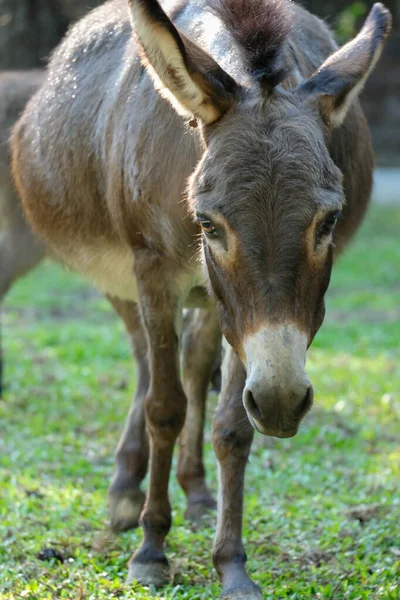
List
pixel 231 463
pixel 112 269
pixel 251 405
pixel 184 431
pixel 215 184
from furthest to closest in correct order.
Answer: pixel 184 431, pixel 112 269, pixel 231 463, pixel 215 184, pixel 251 405

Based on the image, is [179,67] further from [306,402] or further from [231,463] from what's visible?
[231,463]

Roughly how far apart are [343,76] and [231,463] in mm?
1743

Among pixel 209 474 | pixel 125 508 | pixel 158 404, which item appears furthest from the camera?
pixel 209 474

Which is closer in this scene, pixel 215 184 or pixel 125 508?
pixel 215 184

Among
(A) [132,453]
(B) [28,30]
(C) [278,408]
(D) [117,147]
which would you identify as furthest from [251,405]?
(B) [28,30]

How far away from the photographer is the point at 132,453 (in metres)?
5.72

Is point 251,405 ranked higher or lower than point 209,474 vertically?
higher

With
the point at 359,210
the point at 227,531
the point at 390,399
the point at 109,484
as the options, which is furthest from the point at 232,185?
the point at 390,399

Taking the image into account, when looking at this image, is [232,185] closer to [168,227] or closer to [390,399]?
[168,227]

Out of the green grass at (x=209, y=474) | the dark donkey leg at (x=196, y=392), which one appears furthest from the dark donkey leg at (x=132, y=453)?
the dark donkey leg at (x=196, y=392)

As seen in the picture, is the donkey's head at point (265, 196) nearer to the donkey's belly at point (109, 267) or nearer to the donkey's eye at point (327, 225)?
the donkey's eye at point (327, 225)

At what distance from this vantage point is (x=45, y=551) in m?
4.68

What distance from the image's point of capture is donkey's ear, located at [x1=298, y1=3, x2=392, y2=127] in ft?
11.9

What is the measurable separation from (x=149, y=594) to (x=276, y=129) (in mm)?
2087
